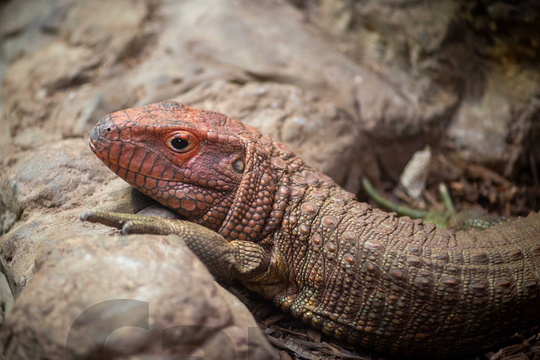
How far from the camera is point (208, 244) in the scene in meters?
3.48

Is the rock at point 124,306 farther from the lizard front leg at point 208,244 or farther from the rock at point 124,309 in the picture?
the lizard front leg at point 208,244

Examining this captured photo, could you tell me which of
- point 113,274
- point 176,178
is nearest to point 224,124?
point 176,178

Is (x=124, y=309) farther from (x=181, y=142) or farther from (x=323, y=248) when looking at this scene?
(x=323, y=248)

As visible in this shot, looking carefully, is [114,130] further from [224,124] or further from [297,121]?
[297,121]

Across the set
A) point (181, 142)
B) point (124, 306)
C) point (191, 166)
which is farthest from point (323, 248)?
point (124, 306)

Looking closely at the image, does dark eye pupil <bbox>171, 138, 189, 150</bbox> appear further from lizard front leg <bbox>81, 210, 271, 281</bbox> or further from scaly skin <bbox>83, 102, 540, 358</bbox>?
lizard front leg <bbox>81, 210, 271, 281</bbox>

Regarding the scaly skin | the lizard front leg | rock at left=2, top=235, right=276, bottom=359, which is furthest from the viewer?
the scaly skin

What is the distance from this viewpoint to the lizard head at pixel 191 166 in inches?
145

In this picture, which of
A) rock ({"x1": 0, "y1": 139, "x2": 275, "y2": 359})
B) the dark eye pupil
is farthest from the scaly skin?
rock ({"x1": 0, "y1": 139, "x2": 275, "y2": 359})

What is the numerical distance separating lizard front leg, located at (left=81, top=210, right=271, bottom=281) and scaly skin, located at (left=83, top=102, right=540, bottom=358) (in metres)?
0.01

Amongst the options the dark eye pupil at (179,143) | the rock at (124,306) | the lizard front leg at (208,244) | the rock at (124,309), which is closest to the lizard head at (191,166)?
the dark eye pupil at (179,143)

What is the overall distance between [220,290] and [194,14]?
4.77m

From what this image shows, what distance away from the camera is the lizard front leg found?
128 inches

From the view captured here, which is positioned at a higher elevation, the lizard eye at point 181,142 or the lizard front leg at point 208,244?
the lizard eye at point 181,142
